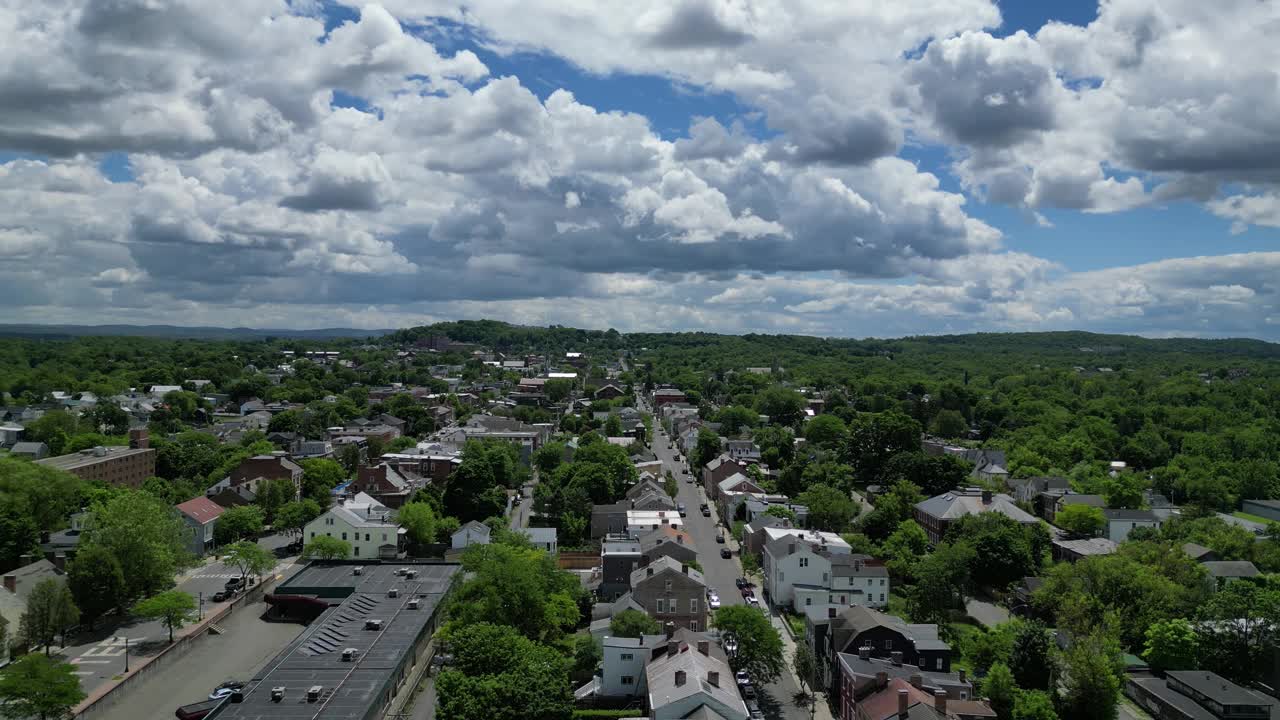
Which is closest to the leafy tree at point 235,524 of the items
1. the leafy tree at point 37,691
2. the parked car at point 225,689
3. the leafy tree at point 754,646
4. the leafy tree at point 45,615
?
the leafy tree at point 45,615

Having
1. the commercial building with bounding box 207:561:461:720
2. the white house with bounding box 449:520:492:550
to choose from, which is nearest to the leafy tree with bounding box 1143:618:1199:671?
the commercial building with bounding box 207:561:461:720

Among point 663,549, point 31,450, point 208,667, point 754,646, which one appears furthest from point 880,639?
point 31,450

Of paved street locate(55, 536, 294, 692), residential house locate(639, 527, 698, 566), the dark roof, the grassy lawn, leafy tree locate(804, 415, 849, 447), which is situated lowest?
the grassy lawn

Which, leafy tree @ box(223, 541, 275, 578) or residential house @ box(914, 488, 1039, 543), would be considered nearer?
leafy tree @ box(223, 541, 275, 578)

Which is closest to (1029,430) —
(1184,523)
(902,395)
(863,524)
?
(902,395)

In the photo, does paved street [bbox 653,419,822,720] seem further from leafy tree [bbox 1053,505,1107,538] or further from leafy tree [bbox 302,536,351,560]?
leafy tree [bbox 1053,505,1107,538]

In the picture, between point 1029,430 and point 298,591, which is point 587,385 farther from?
point 298,591

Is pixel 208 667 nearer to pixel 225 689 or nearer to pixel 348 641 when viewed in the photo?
pixel 225 689
